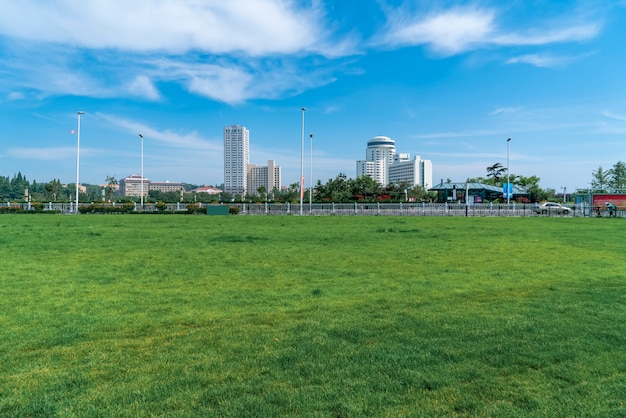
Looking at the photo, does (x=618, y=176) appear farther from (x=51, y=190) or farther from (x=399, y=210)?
(x=51, y=190)

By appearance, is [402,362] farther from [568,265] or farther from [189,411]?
[568,265]

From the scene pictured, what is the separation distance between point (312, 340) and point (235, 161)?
152 meters

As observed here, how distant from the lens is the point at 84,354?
442 centimetres

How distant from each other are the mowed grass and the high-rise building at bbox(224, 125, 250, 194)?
139567 millimetres

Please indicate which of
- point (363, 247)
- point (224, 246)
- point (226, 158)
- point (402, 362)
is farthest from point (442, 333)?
point (226, 158)

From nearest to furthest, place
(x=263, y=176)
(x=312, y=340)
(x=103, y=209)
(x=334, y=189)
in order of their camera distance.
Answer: (x=312, y=340) → (x=103, y=209) → (x=334, y=189) → (x=263, y=176)

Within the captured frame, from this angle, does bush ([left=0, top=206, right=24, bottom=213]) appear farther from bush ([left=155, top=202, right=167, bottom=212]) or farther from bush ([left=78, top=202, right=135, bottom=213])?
bush ([left=155, top=202, right=167, bottom=212])

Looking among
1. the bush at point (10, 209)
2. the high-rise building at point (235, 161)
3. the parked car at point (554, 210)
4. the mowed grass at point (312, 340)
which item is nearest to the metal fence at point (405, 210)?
the parked car at point (554, 210)

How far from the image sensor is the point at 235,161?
152625mm

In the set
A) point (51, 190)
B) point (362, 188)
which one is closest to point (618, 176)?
point (362, 188)

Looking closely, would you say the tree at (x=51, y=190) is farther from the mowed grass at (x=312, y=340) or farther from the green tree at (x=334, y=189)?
the mowed grass at (x=312, y=340)

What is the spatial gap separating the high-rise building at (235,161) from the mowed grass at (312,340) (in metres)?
140

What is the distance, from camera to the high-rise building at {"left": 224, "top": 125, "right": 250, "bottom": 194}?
483ft

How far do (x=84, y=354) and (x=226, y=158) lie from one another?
15313 cm
